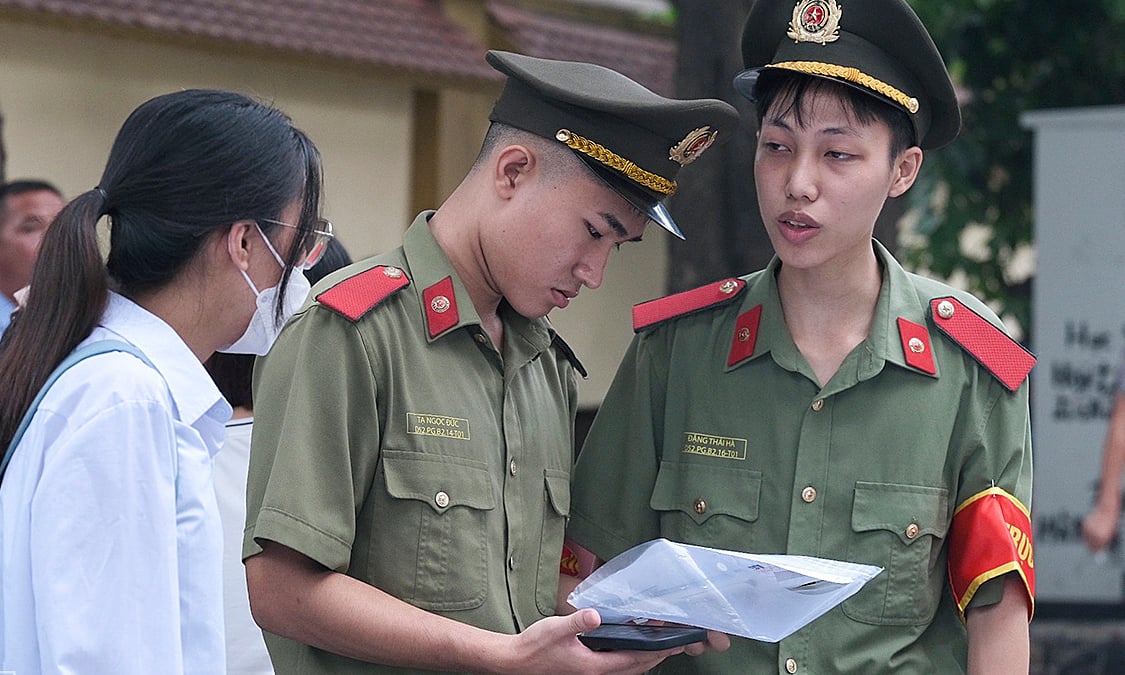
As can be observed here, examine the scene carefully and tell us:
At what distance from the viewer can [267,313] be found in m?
2.40

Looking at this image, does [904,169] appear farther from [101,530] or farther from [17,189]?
[17,189]

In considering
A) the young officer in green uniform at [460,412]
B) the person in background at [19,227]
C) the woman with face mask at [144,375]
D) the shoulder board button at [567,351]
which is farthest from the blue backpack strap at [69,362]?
the person in background at [19,227]

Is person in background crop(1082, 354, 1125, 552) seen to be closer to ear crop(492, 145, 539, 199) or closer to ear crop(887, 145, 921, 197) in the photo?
ear crop(887, 145, 921, 197)

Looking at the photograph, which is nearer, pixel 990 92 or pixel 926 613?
pixel 926 613

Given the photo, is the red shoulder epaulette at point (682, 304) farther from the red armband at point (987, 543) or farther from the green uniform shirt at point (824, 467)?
the red armband at point (987, 543)

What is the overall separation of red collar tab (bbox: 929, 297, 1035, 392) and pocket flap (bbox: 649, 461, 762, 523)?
0.41 metres

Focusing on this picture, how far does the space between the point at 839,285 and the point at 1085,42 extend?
6572 millimetres

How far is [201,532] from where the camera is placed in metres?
2.07

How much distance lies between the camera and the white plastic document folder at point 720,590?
2086 millimetres

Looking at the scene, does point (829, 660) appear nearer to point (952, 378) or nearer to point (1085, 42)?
point (952, 378)

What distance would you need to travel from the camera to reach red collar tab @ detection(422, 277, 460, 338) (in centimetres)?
230

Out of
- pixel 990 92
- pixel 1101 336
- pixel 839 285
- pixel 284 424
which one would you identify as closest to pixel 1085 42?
pixel 990 92

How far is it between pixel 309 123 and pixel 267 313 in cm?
516

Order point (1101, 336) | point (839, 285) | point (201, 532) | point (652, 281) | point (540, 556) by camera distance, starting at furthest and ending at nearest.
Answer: point (652, 281), point (1101, 336), point (839, 285), point (540, 556), point (201, 532)
